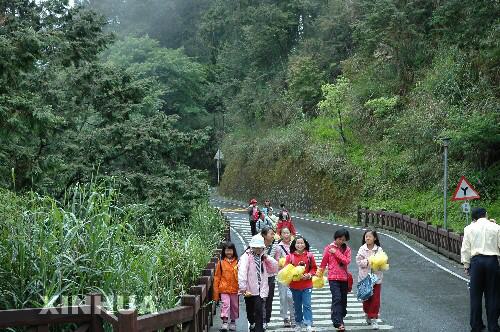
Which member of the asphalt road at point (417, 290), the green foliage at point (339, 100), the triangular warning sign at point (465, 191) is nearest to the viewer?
the asphalt road at point (417, 290)

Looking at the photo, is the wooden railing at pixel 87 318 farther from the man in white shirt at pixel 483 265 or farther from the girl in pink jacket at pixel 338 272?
the man in white shirt at pixel 483 265

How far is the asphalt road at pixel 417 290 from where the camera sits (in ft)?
34.1

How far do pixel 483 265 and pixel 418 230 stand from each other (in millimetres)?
13402

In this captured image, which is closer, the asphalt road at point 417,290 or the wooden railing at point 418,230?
the asphalt road at point 417,290

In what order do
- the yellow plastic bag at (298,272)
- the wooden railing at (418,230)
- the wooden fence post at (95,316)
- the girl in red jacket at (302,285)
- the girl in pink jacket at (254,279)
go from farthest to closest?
the wooden railing at (418,230) < the girl in red jacket at (302,285) < the yellow plastic bag at (298,272) < the girl in pink jacket at (254,279) < the wooden fence post at (95,316)

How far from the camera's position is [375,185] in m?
31.8

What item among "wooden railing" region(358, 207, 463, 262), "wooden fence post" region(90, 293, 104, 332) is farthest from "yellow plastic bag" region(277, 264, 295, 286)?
"wooden railing" region(358, 207, 463, 262)

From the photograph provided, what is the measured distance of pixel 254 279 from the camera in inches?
361

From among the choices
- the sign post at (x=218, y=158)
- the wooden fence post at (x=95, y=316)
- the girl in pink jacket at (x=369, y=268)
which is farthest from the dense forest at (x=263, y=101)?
the girl in pink jacket at (x=369, y=268)

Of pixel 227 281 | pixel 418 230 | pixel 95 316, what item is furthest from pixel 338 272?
pixel 418 230

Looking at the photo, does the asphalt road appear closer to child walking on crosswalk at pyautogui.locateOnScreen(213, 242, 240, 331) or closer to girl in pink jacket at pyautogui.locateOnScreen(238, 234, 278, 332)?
child walking on crosswalk at pyautogui.locateOnScreen(213, 242, 240, 331)

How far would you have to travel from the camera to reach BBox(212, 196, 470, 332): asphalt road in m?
10.4

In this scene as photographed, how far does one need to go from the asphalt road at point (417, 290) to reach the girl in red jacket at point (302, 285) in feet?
2.73

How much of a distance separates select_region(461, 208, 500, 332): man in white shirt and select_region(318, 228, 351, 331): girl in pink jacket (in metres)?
1.84
